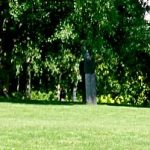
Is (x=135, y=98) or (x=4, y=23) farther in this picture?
(x=135, y=98)

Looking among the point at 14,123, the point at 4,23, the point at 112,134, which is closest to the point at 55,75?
the point at 4,23

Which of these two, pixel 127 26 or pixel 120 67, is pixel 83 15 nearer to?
pixel 127 26

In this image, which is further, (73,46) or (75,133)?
(73,46)

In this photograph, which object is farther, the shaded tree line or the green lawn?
the shaded tree line

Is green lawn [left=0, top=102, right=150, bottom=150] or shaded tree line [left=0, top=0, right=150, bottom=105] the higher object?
shaded tree line [left=0, top=0, right=150, bottom=105]

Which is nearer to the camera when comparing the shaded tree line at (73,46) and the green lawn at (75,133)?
the green lawn at (75,133)

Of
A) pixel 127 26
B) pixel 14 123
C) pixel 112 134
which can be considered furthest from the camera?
pixel 127 26

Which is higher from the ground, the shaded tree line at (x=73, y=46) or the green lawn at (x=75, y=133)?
the shaded tree line at (x=73, y=46)

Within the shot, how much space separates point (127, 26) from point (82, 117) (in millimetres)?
8253

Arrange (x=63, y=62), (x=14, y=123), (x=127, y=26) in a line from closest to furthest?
(x=14, y=123)
(x=127, y=26)
(x=63, y=62)

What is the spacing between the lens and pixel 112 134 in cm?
1489

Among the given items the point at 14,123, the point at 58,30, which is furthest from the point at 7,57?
the point at 14,123

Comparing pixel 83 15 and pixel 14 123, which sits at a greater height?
pixel 83 15

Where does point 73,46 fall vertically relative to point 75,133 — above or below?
above
